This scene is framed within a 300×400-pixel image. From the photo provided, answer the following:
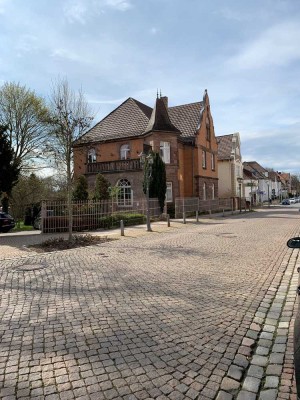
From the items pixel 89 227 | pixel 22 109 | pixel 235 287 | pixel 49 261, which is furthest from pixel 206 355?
pixel 22 109

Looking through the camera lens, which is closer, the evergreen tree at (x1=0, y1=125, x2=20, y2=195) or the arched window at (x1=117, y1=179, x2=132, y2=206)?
the evergreen tree at (x1=0, y1=125, x2=20, y2=195)

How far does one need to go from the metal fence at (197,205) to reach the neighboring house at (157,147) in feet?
5.06

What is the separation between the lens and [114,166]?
1289 inches

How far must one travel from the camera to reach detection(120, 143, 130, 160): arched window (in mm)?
34656

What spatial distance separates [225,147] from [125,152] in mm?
21101

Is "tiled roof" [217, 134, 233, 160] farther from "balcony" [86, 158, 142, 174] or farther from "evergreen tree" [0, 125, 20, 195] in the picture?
"evergreen tree" [0, 125, 20, 195]

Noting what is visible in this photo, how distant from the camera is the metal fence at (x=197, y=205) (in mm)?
29150

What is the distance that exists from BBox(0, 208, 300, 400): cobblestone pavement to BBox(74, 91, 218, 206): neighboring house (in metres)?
22.3

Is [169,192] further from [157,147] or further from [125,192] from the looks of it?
[157,147]

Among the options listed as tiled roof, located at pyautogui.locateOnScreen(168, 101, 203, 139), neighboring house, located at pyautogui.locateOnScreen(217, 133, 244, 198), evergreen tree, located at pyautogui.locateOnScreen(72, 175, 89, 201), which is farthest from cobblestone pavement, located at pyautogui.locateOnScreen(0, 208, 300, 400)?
neighboring house, located at pyautogui.locateOnScreen(217, 133, 244, 198)

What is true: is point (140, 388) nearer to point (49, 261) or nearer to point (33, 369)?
point (33, 369)

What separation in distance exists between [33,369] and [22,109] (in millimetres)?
33625

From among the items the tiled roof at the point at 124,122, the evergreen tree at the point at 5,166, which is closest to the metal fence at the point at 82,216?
the evergreen tree at the point at 5,166

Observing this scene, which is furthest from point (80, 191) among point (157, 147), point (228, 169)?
point (228, 169)
